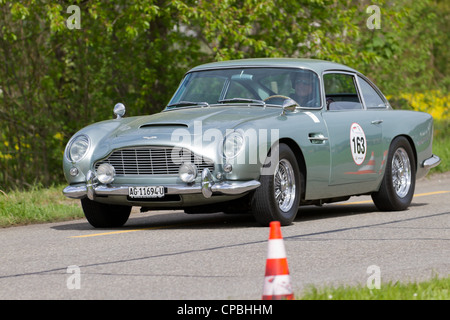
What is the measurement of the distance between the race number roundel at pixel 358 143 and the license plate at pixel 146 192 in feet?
7.86

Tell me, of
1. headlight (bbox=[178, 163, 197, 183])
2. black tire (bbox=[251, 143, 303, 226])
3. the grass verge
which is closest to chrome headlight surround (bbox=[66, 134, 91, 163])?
headlight (bbox=[178, 163, 197, 183])

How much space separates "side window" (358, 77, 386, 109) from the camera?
11.3 m

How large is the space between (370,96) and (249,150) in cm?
308

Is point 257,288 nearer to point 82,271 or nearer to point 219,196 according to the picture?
point 82,271

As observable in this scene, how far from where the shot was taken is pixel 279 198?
30.5 feet

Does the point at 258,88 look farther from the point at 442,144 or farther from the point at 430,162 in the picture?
the point at 442,144

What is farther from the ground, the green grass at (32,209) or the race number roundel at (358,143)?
the race number roundel at (358,143)

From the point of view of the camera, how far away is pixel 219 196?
8.90 meters

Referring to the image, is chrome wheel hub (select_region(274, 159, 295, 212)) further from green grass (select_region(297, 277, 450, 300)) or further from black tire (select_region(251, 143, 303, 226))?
green grass (select_region(297, 277, 450, 300))

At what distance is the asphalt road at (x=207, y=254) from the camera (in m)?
6.09

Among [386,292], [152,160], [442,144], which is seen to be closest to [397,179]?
[152,160]

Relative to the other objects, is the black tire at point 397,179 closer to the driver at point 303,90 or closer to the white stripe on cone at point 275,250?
the driver at point 303,90

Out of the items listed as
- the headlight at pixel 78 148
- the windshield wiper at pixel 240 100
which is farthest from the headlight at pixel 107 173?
the windshield wiper at pixel 240 100
